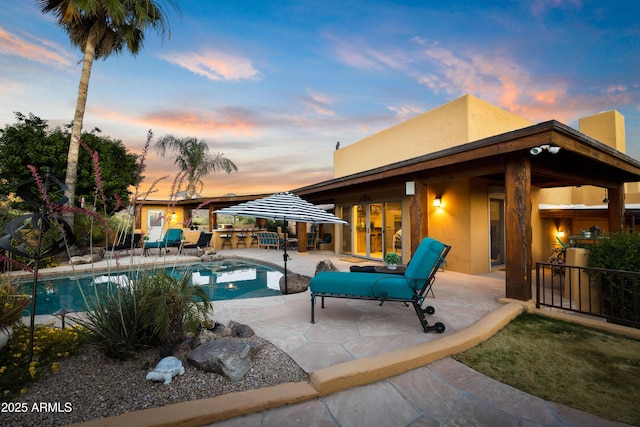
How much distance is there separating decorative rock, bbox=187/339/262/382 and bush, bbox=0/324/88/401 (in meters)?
1.16

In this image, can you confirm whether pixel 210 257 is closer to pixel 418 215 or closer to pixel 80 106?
pixel 80 106

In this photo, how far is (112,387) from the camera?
2.22m

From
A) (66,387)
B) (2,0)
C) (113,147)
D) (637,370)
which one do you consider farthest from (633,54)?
(113,147)

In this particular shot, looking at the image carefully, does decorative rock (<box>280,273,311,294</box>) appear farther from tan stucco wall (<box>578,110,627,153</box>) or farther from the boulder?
tan stucco wall (<box>578,110,627,153</box>)

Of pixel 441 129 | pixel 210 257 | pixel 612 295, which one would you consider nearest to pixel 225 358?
pixel 612 295

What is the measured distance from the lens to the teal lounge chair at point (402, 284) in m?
3.54

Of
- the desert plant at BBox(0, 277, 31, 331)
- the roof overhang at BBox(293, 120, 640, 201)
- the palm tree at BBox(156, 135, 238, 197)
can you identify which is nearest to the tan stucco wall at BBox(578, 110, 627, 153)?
the roof overhang at BBox(293, 120, 640, 201)

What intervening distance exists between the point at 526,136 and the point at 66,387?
634 cm

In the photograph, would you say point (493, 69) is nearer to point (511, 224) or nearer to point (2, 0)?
point (511, 224)

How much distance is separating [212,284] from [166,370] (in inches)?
218

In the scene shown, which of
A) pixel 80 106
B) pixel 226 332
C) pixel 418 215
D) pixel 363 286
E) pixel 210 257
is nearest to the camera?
pixel 226 332

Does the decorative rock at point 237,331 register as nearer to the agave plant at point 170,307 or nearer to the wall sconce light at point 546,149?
the agave plant at point 170,307

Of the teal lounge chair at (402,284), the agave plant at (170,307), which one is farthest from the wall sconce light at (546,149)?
the agave plant at (170,307)

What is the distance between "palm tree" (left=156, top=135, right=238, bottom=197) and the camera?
22.9 m
